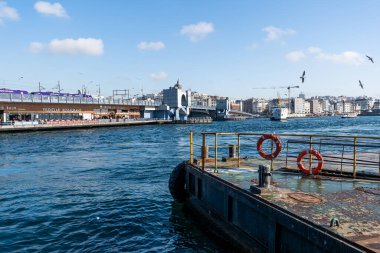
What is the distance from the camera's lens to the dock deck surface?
7418mm

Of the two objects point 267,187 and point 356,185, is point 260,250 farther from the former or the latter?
point 356,185

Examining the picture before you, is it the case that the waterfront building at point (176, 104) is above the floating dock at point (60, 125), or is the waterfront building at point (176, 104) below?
above

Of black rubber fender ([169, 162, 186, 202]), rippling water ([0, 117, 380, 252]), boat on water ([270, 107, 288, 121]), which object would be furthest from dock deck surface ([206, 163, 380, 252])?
boat on water ([270, 107, 288, 121])

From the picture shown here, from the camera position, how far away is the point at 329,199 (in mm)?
9766

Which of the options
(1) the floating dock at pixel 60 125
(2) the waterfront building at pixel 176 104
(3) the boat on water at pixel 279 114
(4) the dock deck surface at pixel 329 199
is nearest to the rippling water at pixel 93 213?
(4) the dock deck surface at pixel 329 199

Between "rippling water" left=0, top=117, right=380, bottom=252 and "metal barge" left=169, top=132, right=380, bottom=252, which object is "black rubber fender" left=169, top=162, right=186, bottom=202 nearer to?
"rippling water" left=0, top=117, right=380, bottom=252

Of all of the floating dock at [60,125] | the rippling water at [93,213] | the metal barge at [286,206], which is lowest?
the rippling water at [93,213]

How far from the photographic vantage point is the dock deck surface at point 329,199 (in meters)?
7.42

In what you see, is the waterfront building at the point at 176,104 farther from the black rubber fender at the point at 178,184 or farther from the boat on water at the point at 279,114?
the black rubber fender at the point at 178,184

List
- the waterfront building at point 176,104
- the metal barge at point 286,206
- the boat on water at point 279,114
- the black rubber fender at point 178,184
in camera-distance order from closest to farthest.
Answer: the metal barge at point 286,206
the black rubber fender at point 178,184
the waterfront building at point 176,104
the boat on water at point 279,114

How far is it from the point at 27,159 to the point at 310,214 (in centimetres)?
3290

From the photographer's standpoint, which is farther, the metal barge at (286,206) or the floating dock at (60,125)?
the floating dock at (60,125)

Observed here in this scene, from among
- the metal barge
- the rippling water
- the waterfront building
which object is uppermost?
the waterfront building

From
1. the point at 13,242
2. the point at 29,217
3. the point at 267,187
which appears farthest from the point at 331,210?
the point at 29,217
